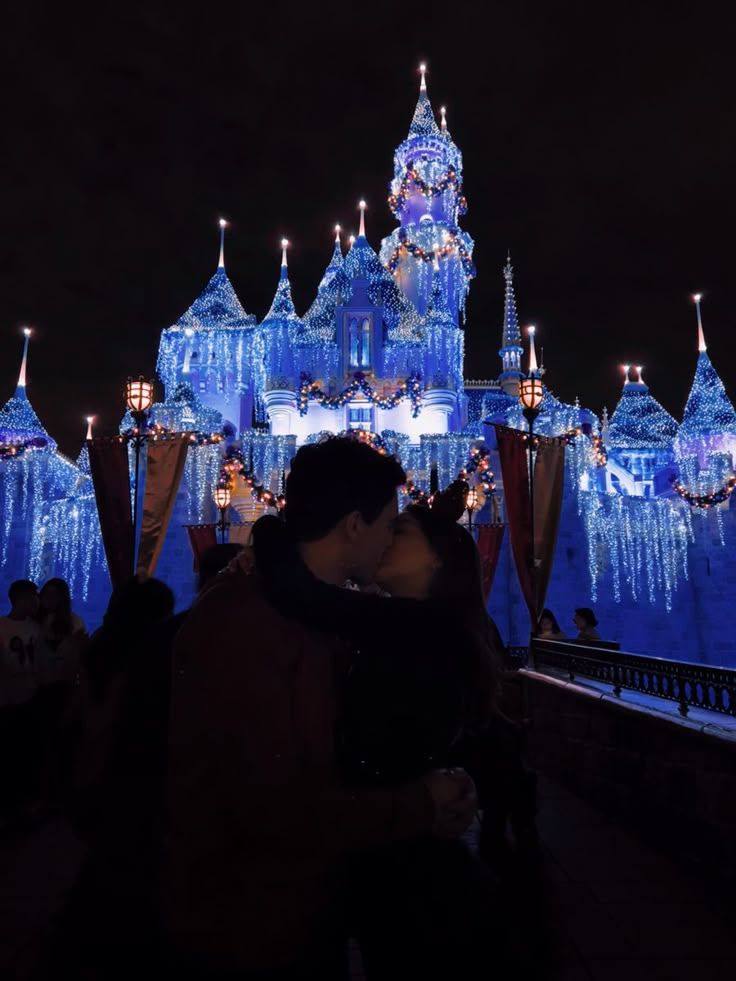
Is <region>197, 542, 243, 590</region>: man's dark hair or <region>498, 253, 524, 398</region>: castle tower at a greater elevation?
<region>498, 253, 524, 398</region>: castle tower

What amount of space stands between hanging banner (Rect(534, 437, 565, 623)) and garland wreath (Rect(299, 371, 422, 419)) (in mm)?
13232

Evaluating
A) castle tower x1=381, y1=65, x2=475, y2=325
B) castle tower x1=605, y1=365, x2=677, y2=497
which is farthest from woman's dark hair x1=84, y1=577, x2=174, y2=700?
castle tower x1=605, y1=365, x2=677, y2=497

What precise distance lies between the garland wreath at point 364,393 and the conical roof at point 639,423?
48.2 ft

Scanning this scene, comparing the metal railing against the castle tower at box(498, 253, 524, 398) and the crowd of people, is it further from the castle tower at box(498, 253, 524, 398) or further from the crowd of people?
the castle tower at box(498, 253, 524, 398)

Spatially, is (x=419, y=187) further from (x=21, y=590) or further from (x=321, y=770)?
(x=321, y=770)

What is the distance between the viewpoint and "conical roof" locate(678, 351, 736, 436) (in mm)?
24703

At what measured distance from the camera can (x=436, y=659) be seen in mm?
1340

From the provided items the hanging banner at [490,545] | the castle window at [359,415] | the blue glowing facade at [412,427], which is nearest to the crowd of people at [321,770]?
the blue glowing facade at [412,427]

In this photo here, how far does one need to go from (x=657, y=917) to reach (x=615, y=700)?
2296 millimetres

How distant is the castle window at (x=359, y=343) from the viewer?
97.5 ft

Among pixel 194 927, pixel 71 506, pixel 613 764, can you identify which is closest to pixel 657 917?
pixel 613 764

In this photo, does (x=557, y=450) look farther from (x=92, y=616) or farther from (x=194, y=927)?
(x=92, y=616)

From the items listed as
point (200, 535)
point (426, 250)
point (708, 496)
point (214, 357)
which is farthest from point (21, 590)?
point (426, 250)

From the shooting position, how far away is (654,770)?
5.31 m
